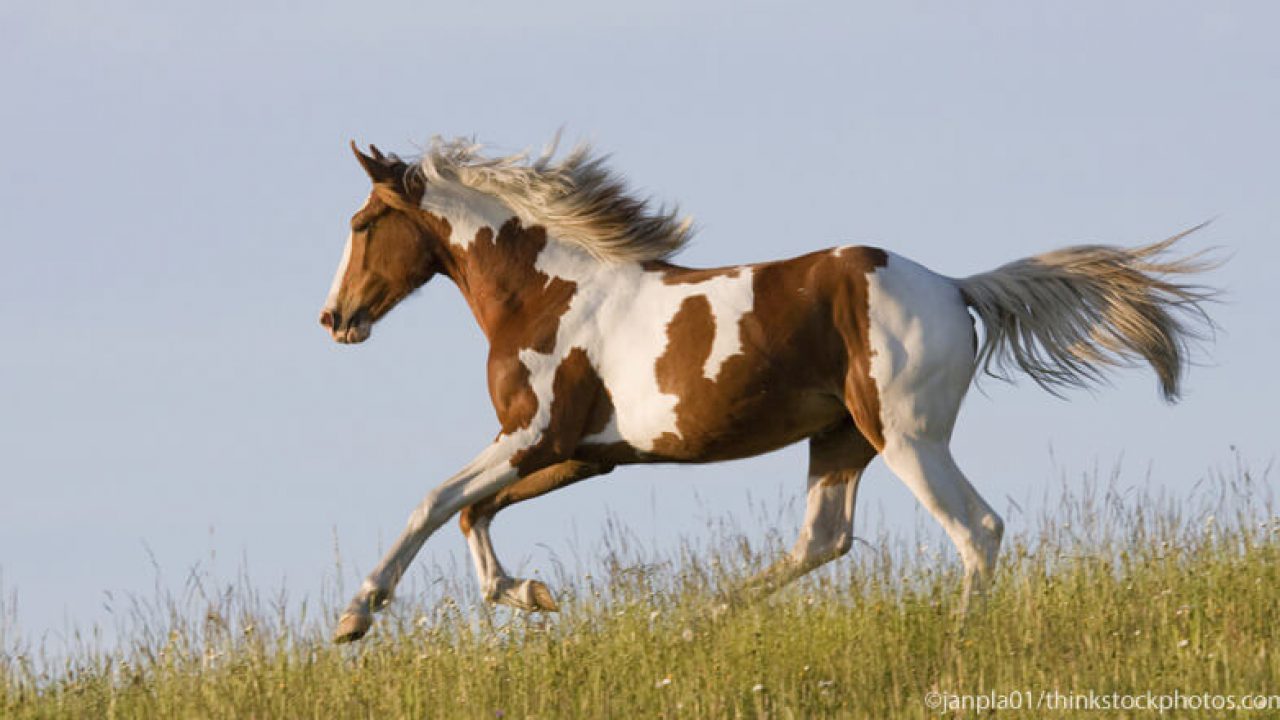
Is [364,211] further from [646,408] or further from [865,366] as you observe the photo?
[865,366]

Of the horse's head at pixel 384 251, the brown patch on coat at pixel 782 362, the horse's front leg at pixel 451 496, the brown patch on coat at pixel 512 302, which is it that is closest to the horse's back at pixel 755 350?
the brown patch on coat at pixel 782 362

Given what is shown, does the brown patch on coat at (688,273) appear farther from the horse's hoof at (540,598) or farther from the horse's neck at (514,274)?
the horse's hoof at (540,598)

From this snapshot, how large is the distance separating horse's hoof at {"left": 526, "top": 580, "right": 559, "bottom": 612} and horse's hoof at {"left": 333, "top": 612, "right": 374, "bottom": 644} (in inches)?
35.1

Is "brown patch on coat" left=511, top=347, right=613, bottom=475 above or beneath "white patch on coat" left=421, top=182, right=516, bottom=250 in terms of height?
beneath

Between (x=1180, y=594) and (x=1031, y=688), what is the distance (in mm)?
1716

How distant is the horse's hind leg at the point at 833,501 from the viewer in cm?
873

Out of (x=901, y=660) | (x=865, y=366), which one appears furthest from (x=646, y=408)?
(x=901, y=660)

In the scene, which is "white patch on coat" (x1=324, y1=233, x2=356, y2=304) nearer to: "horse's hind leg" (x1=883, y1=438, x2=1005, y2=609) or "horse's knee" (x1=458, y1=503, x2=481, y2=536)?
"horse's knee" (x1=458, y1=503, x2=481, y2=536)

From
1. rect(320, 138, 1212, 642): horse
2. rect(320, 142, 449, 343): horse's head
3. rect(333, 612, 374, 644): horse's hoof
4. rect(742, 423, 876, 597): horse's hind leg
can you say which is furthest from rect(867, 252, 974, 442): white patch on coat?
rect(333, 612, 374, 644): horse's hoof

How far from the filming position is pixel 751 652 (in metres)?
7.45

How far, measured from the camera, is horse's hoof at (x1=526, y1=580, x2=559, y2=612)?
337 inches

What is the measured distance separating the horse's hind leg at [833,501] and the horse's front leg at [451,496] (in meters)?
1.48

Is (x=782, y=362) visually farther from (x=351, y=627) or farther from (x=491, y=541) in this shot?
(x=351, y=627)

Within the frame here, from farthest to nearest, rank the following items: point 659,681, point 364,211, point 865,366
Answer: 1. point 364,211
2. point 865,366
3. point 659,681
